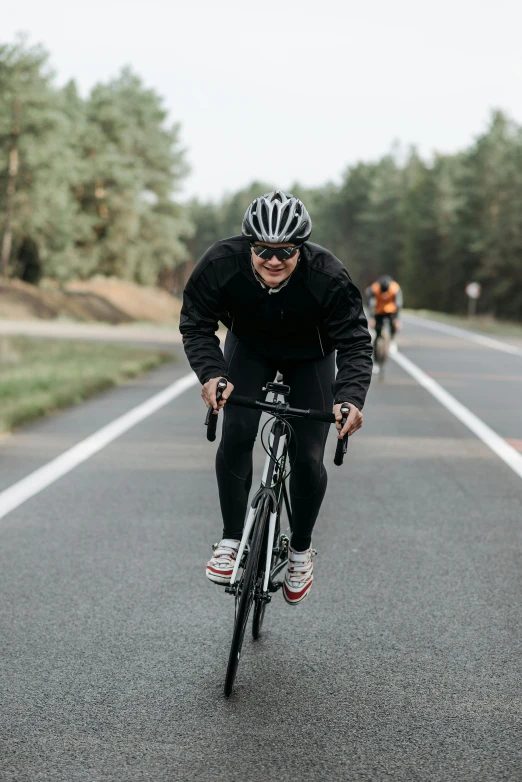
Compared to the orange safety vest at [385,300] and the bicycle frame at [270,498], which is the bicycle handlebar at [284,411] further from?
the orange safety vest at [385,300]

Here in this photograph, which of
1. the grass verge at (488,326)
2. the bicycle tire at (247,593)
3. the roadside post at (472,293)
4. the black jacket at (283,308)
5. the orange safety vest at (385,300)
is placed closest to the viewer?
the bicycle tire at (247,593)

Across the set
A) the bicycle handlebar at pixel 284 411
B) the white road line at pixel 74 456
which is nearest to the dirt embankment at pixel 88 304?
the white road line at pixel 74 456

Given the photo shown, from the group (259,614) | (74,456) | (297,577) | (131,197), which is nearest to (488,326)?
(131,197)

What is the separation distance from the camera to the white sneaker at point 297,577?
4.65 metres

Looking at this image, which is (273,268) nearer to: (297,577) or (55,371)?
(297,577)

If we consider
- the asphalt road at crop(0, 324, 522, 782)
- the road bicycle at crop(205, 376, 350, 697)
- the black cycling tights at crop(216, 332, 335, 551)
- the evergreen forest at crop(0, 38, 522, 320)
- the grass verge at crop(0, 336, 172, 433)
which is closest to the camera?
the asphalt road at crop(0, 324, 522, 782)

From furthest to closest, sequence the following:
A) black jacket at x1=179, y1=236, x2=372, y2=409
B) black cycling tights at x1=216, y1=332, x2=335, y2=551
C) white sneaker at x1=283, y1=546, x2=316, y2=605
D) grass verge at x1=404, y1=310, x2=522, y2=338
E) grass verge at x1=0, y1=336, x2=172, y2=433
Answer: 1. grass verge at x1=404, y1=310, x2=522, y2=338
2. grass verge at x1=0, y1=336, x2=172, y2=433
3. white sneaker at x1=283, y1=546, x2=316, y2=605
4. black cycling tights at x1=216, y1=332, x2=335, y2=551
5. black jacket at x1=179, y1=236, x2=372, y2=409

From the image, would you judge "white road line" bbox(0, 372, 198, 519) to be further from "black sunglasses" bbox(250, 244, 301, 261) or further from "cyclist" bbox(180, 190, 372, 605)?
"black sunglasses" bbox(250, 244, 301, 261)

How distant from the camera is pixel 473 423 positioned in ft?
40.2

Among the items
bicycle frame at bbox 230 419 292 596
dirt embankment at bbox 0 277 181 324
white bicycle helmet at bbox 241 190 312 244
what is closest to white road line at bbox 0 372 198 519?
bicycle frame at bbox 230 419 292 596

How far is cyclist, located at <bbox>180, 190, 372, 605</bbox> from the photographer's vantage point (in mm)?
4109

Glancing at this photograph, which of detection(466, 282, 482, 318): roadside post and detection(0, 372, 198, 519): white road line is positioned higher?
detection(0, 372, 198, 519): white road line

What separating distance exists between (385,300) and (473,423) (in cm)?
553

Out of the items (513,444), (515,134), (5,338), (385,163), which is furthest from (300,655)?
(385,163)
